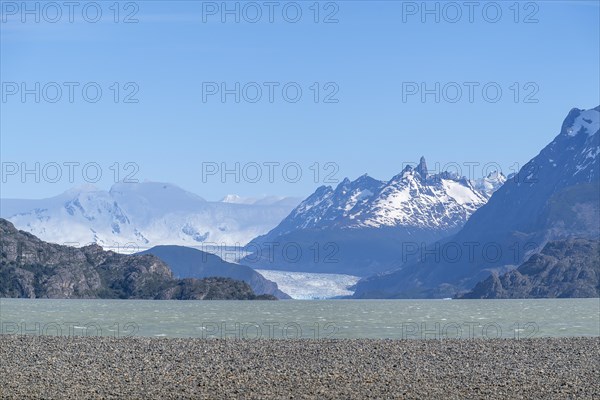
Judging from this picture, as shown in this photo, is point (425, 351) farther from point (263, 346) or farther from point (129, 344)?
point (129, 344)

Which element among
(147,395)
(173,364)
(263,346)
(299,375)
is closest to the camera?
(147,395)

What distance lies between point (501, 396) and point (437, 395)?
3454 mm

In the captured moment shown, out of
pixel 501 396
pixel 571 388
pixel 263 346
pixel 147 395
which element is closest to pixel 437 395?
pixel 501 396

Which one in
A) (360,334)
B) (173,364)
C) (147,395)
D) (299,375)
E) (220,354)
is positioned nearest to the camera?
(147,395)

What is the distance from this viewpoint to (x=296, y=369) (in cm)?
7544

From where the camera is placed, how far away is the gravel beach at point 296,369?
6219cm

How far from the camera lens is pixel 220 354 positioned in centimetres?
8856

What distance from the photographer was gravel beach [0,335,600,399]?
62188 mm

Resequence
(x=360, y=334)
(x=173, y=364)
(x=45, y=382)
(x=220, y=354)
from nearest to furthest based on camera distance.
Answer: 1. (x=45, y=382)
2. (x=173, y=364)
3. (x=220, y=354)
4. (x=360, y=334)

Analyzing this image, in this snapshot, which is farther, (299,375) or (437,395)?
(299,375)

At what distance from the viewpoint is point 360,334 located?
135m

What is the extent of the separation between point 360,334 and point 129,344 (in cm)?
4279

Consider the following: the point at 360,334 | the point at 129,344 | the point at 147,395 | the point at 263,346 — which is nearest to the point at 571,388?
the point at 147,395

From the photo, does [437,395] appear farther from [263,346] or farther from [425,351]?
[263,346]
